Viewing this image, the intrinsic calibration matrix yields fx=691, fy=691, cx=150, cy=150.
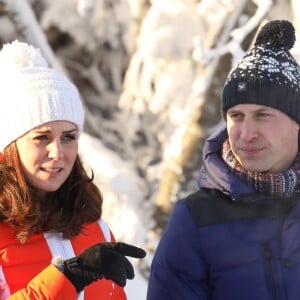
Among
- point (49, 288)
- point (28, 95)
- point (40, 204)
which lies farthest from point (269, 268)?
point (28, 95)

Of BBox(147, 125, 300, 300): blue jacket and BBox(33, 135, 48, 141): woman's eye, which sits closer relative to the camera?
BBox(147, 125, 300, 300): blue jacket

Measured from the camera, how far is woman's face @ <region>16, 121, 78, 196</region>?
2182 millimetres

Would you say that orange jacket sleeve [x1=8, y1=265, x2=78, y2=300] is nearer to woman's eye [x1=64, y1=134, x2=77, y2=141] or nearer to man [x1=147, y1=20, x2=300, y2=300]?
man [x1=147, y1=20, x2=300, y2=300]

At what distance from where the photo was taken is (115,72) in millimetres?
7688

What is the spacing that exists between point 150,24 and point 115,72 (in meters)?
1.36

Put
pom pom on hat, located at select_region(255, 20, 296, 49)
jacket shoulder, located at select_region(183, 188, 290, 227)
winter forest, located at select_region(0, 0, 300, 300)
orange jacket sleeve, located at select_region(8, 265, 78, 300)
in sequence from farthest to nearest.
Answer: winter forest, located at select_region(0, 0, 300, 300) → pom pom on hat, located at select_region(255, 20, 296, 49) → jacket shoulder, located at select_region(183, 188, 290, 227) → orange jacket sleeve, located at select_region(8, 265, 78, 300)

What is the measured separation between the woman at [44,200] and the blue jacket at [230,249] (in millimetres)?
132

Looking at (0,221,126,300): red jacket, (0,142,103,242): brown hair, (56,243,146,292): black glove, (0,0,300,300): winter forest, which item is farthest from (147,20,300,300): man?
(0,0,300,300): winter forest

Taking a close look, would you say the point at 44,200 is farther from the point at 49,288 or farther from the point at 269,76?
the point at 269,76

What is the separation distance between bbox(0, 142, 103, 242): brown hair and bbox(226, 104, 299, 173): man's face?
0.58m

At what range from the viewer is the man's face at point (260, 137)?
2141 millimetres

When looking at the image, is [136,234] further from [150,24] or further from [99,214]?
[99,214]

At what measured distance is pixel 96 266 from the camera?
80.6 inches

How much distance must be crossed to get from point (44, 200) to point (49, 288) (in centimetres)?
36
